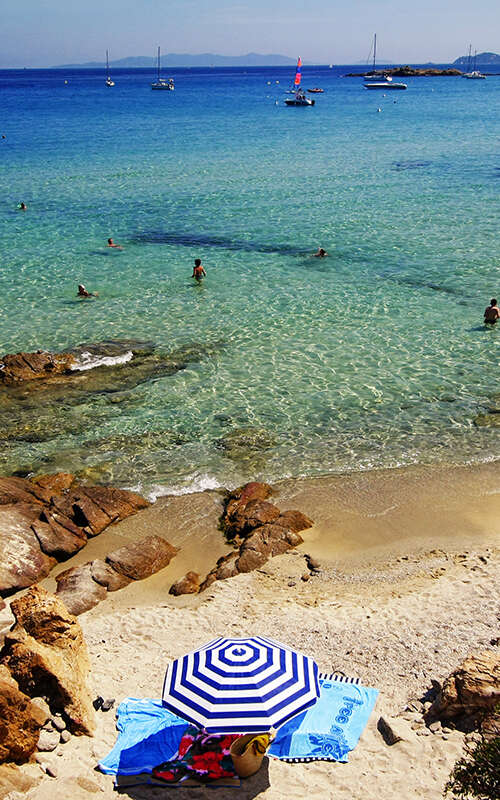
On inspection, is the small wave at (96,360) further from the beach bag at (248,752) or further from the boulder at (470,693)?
the boulder at (470,693)

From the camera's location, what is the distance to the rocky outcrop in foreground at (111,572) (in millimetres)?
13633

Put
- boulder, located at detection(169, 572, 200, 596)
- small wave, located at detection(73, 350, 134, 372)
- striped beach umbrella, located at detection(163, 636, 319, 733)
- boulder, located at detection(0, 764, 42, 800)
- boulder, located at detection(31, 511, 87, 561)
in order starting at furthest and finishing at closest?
small wave, located at detection(73, 350, 134, 372)
boulder, located at detection(31, 511, 87, 561)
boulder, located at detection(169, 572, 200, 596)
striped beach umbrella, located at detection(163, 636, 319, 733)
boulder, located at detection(0, 764, 42, 800)

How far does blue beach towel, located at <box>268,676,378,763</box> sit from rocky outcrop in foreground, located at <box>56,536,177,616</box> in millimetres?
4788

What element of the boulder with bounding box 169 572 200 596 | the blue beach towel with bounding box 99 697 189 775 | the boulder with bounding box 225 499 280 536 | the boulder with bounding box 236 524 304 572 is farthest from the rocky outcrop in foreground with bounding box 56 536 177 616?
the blue beach towel with bounding box 99 697 189 775

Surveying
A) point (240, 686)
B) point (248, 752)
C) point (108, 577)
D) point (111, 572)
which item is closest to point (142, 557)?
point (111, 572)

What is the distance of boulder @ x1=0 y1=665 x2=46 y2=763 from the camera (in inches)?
381

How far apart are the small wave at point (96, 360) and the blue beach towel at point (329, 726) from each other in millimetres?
15162

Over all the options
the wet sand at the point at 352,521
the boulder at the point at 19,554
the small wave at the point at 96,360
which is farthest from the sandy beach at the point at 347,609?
the small wave at the point at 96,360

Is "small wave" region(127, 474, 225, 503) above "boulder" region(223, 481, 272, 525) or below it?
below

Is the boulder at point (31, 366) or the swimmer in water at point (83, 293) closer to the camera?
the boulder at point (31, 366)

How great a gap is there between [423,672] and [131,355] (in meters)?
16.0

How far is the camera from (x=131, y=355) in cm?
2456

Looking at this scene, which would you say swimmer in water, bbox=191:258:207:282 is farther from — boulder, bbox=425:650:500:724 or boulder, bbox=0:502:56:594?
boulder, bbox=425:650:500:724

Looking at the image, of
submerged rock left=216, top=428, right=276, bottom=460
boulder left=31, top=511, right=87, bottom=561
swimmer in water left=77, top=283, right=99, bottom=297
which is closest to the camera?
boulder left=31, top=511, right=87, bottom=561
